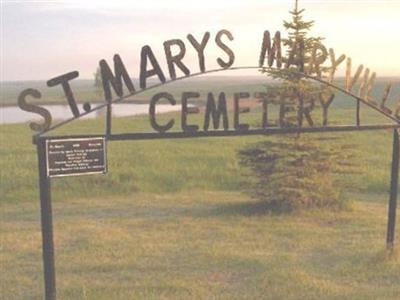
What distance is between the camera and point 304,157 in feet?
Result: 41.5

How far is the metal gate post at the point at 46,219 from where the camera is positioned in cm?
679

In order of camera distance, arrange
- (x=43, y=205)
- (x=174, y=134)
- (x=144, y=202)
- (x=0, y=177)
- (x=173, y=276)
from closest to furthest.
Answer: (x=43, y=205)
(x=174, y=134)
(x=173, y=276)
(x=144, y=202)
(x=0, y=177)

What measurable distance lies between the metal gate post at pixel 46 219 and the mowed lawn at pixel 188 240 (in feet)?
1.59

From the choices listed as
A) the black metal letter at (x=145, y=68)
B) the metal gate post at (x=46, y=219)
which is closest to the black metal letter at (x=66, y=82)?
the metal gate post at (x=46, y=219)

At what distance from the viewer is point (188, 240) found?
10.6 m

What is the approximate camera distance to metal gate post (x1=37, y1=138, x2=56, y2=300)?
6.79 meters

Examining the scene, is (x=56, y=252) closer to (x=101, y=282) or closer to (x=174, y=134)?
(x=101, y=282)

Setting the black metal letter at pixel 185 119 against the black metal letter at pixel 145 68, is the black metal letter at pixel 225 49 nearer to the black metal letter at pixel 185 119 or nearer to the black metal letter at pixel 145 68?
the black metal letter at pixel 185 119

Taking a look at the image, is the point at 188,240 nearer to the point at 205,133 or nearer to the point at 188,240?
the point at 188,240

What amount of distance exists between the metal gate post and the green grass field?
511 millimetres

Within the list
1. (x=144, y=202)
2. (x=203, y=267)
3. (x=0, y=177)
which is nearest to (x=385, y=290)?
(x=203, y=267)

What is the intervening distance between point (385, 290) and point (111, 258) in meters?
3.89

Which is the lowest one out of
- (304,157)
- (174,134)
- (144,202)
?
(144,202)

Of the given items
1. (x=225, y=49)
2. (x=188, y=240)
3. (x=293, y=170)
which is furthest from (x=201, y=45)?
(x=293, y=170)
